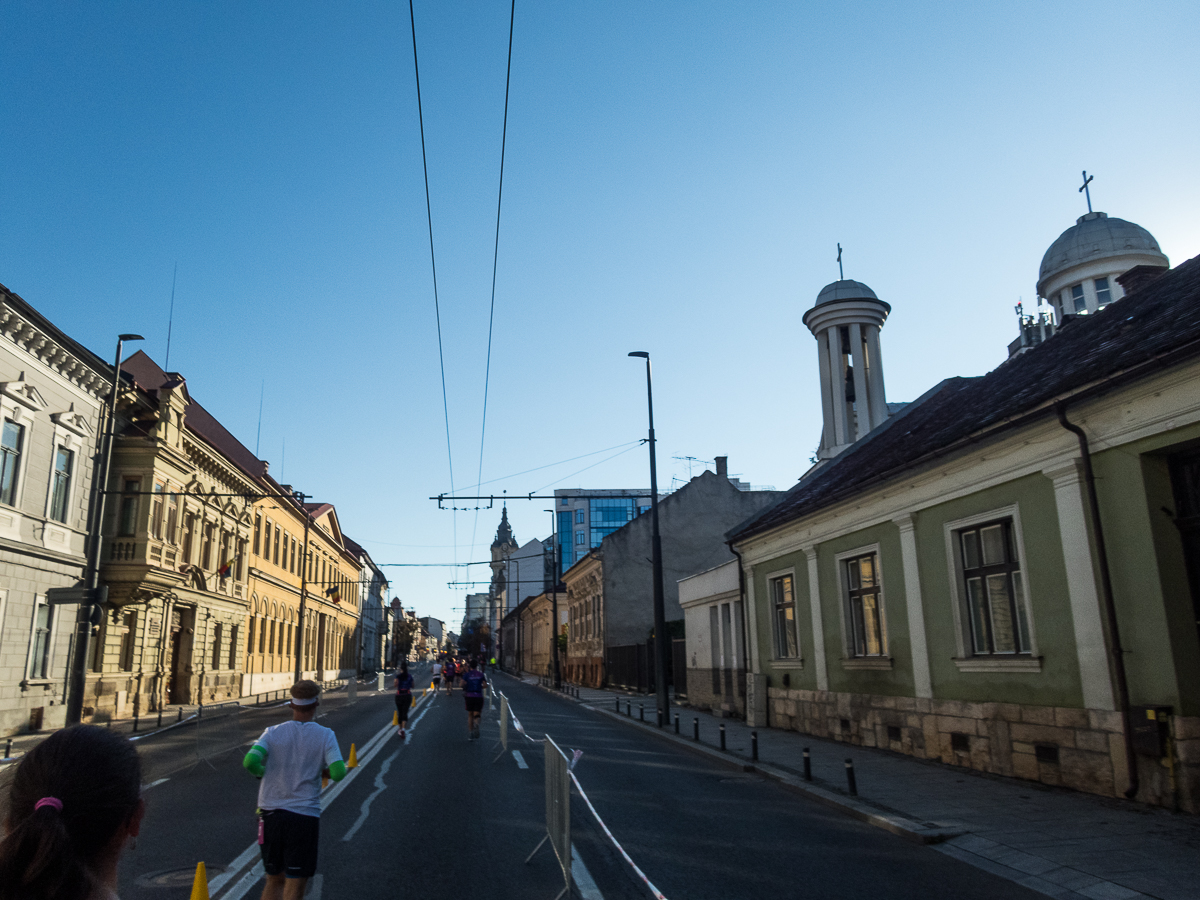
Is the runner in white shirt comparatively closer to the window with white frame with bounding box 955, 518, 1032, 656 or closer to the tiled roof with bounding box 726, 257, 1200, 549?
the tiled roof with bounding box 726, 257, 1200, 549

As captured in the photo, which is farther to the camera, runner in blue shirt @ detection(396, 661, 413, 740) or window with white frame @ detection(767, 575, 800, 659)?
window with white frame @ detection(767, 575, 800, 659)

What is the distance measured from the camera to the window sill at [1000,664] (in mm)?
11969

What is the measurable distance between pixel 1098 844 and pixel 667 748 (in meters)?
10.9

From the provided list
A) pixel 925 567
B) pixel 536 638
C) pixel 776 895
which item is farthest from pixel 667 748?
pixel 536 638

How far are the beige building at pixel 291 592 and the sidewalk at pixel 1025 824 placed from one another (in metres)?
22.2

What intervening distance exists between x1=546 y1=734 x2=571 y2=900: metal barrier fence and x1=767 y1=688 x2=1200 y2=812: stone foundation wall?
690 centimetres

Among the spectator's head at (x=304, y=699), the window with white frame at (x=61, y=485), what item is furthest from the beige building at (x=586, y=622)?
the spectator's head at (x=304, y=699)

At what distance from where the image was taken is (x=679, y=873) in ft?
24.5

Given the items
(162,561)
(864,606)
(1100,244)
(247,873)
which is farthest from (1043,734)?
(1100,244)

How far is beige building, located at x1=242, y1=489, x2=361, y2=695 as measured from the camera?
142ft

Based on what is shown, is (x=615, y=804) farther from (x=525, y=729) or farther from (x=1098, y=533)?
(x=525, y=729)

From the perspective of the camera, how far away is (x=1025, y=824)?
9.11m

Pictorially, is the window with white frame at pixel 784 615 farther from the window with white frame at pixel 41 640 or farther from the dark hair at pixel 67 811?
the dark hair at pixel 67 811

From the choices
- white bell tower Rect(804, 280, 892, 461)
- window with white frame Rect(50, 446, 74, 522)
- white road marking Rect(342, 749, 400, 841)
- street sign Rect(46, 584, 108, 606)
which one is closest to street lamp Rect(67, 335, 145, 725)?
street sign Rect(46, 584, 108, 606)
